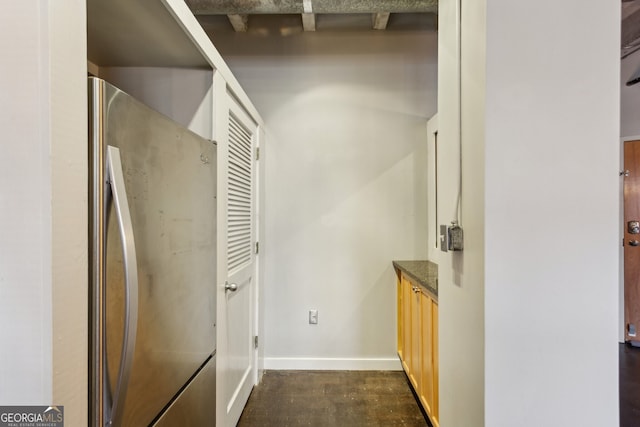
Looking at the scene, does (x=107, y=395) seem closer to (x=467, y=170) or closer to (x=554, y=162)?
(x=467, y=170)

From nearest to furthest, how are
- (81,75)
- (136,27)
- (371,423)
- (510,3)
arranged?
1. (81,75)
2. (510,3)
3. (136,27)
4. (371,423)

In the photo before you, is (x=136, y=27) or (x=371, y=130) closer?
(x=136, y=27)

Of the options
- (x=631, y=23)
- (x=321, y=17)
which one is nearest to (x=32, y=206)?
(x=321, y=17)

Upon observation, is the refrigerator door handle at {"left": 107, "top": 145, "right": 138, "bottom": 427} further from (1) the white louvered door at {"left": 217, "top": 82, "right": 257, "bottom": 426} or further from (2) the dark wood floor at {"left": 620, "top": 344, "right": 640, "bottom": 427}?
(2) the dark wood floor at {"left": 620, "top": 344, "right": 640, "bottom": 427}

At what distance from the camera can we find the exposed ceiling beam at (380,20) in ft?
8.03

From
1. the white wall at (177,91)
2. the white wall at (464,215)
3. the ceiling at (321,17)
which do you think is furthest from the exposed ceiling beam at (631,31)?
the white wall at (177,91)

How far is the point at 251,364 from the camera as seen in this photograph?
2.31 meters

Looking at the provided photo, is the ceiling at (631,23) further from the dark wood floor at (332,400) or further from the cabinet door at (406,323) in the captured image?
the dark wood floor at (332,400)

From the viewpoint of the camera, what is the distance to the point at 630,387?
233 cm

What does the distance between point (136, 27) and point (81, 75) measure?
707mm

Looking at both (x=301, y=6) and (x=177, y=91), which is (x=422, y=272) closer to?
(x=177, y=91)

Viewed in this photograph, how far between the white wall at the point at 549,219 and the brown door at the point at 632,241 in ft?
9.77

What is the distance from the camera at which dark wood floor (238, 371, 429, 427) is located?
198 centimetres

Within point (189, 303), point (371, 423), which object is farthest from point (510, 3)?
point (371, 423)
